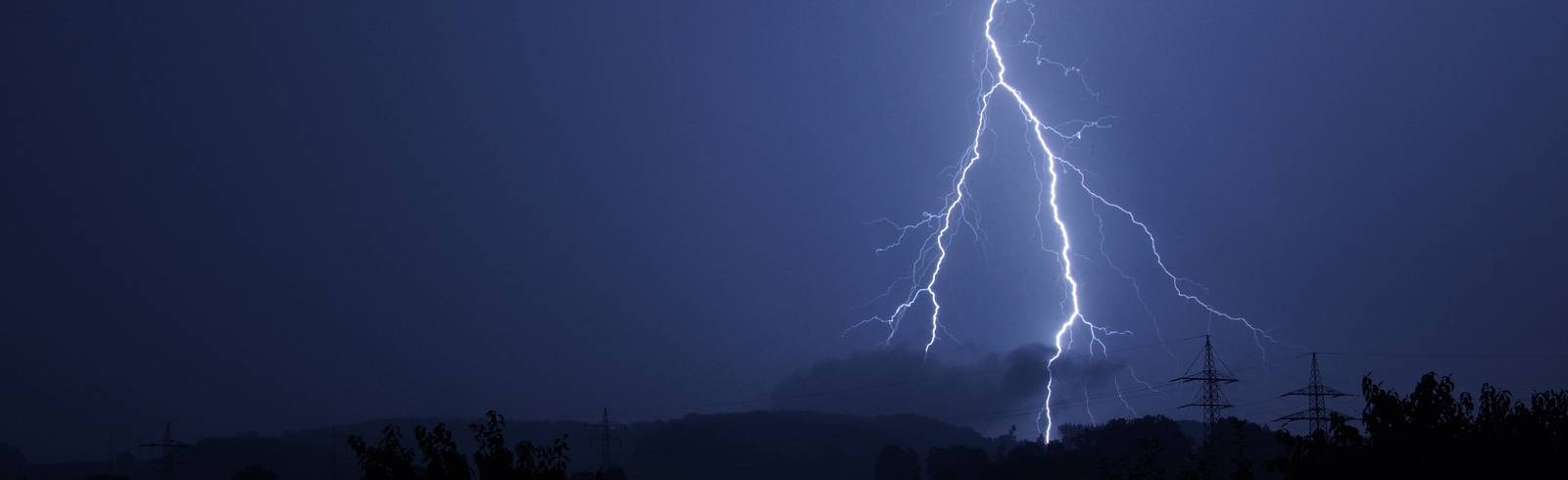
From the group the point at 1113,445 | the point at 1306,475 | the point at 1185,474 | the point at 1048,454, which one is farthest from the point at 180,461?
the point at 1306,475

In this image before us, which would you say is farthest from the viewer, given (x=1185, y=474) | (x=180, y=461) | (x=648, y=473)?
(x=648, y=473)

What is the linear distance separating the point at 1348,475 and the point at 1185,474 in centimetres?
550

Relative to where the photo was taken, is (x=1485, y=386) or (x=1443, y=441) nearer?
(x=1443, y=441)

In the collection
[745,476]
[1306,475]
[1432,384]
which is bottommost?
Result: [745,476]

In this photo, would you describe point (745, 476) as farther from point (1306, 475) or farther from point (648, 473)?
point (1306, 475)

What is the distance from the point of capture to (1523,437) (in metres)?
12.4

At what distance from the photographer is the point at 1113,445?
62.8 meters

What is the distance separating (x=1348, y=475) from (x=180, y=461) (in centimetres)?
5228

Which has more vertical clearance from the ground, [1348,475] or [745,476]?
[1348,475]

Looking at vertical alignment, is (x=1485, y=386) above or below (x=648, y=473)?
above

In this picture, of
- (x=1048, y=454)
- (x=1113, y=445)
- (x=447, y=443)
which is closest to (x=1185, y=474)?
(x=447, y=443)

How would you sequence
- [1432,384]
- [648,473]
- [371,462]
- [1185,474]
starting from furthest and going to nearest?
[648,473] → [1185,474] → [1432,384] → [371,462]

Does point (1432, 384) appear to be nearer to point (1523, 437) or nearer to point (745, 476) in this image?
point (1523, 437)

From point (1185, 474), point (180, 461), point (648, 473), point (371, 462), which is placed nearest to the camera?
point (371, 462)
